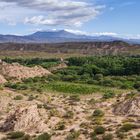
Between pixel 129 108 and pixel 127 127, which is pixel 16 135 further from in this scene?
pixel 129 108

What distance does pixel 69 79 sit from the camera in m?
104

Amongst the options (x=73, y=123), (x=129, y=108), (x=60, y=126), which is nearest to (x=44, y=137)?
(x=60, y=126)

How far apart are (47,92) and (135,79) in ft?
84.4

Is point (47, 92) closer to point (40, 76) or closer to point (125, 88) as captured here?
point (125, 88)

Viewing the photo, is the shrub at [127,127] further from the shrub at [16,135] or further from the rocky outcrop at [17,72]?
the rocky outcrop at [17,72]

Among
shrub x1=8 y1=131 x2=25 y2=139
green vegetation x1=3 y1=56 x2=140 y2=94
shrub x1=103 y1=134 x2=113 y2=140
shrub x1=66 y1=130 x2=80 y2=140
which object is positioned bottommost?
green vegetation x1=3 y1=56 x2=140 y2=94

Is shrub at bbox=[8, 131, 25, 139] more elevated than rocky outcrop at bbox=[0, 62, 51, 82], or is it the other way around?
shrub at bbox=[8, 131, 25, 139]

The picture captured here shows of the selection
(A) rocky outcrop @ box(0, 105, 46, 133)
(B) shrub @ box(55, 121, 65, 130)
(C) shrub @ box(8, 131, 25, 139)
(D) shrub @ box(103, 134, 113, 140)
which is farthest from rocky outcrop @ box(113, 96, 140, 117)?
(C) shrub @ box(8, 131, 25, 139)

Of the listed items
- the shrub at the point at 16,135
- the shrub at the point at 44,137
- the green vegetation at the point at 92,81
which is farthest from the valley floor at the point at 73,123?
the green vegetation at the point at 92,81

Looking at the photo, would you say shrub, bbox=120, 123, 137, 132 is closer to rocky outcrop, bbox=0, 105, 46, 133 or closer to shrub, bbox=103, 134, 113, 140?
shrub, bbox=103, 134, 113, 140

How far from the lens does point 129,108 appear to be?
5091 cm

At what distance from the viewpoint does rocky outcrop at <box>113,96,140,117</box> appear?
49766 millimetres

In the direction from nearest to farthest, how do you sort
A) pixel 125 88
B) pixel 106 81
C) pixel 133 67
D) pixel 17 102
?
pixel 17 102 → pixel 125 88 → pixel 106 81 → pixel 133 67

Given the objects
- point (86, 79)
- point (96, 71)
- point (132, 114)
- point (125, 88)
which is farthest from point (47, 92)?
point (96, 71)
